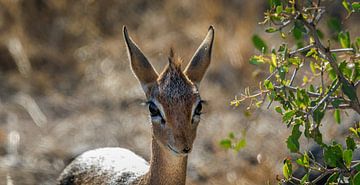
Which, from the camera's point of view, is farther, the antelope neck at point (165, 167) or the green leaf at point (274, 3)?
the antelope neck at point (165, 167)

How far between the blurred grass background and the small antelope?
1.67m

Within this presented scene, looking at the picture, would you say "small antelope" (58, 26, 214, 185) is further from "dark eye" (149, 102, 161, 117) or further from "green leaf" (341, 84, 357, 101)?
"green leaf" (341, 84, 357, 101)

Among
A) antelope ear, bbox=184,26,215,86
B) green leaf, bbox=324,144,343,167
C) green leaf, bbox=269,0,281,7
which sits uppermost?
antelope ear, bbox=184,26,215,86

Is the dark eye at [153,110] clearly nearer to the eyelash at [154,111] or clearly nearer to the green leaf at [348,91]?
the eyelash at [154,111]

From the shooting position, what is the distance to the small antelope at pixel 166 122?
14.0ft

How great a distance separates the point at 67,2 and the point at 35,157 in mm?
2702

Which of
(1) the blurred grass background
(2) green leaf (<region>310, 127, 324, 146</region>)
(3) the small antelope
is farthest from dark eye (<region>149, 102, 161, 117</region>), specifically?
(1) the blurred grass background

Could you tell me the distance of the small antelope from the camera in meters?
4.28

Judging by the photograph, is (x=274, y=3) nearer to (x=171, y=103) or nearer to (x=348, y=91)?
(x=348, y=91)

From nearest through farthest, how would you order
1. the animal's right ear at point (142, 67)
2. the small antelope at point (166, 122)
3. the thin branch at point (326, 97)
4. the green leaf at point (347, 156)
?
the green leaf at point (347, 156)
the thin branch at point (326, 97)
the small antelope at point (166, 122)
the animal's right ear at point (142, 67)

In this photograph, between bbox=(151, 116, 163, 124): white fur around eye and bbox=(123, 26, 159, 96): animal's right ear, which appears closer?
bbox=(151, 116, 163, 124): white fur around eye

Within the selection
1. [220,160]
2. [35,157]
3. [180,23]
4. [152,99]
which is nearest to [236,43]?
[180,23]

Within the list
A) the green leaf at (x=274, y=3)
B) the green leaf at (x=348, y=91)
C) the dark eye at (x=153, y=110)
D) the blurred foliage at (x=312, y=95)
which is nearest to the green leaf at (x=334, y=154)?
the blurred foliage at (x=312, y=95)

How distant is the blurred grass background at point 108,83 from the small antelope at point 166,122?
65.6 inches
